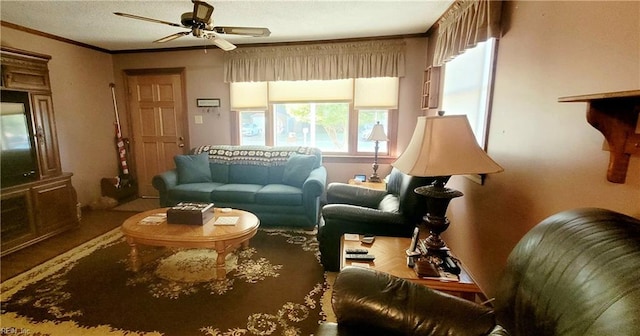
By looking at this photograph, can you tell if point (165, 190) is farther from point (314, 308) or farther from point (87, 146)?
point (314, 308)

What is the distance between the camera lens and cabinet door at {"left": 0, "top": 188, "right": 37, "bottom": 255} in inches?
108

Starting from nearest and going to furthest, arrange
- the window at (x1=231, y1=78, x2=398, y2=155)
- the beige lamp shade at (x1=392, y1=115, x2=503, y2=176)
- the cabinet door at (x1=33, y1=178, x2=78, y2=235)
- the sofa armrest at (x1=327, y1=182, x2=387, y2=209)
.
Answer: the beige lamp shade at (x1=392, y1=115, x2=503, y2=176) → the sofa armrest at (x1=327, y1=182, x2=387, y2=209) → the cabinet door at (x1=33, y1=178, x2=78, y2=235) → the window at (x1=231, y1=78, x2=398, y2=155)

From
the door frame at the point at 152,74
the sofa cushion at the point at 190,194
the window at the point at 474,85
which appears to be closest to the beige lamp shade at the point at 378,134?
the window at the point at 474,85

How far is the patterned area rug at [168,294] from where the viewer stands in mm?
1860

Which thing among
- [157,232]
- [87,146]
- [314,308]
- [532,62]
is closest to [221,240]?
[157,232]

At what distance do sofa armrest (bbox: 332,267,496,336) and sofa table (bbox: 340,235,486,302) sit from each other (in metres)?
0.22

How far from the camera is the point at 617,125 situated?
3.31ft

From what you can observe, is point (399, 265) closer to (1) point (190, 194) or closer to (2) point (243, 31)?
(2) point (243, 31)

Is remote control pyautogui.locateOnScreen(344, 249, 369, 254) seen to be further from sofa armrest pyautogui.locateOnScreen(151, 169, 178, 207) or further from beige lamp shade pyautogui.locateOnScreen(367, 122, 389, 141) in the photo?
sofa armrest pyautogui.locateOnScreen(151, 169, 178, 207)

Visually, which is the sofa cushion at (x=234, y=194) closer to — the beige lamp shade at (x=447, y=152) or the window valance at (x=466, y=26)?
the beige lamp shade at (x=447, y=152)

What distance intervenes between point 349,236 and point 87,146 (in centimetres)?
431

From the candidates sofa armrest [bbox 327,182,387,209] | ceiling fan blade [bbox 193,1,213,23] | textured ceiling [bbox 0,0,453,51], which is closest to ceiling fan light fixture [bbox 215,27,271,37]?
ceiling fan blade [bbox 193,1,213,23]

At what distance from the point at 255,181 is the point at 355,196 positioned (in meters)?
1.58

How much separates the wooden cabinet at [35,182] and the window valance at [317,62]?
2093 mm
